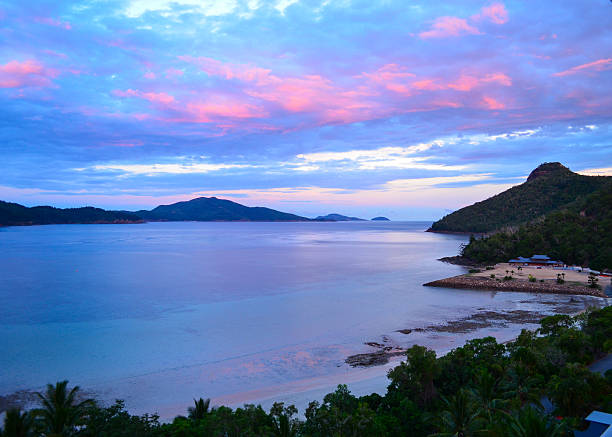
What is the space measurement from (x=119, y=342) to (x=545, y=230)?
79178 mm

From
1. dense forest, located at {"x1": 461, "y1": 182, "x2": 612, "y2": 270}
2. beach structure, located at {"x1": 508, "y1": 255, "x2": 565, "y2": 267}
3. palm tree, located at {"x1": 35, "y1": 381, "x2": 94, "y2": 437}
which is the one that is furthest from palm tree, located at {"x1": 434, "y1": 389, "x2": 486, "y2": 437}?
beach structure, located at {"x1": 508, "y1": 255, "x2": 565, "y2": 267}

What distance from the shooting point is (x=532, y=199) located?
163125 mm

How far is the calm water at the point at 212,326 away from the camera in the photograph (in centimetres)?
2245

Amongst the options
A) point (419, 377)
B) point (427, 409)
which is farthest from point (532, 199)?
point (427, 409)

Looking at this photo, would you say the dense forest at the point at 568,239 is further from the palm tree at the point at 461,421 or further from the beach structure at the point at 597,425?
the palm tree at the point at 461,421

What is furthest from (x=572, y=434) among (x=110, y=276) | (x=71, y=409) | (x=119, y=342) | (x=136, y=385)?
(x=110, y=276)

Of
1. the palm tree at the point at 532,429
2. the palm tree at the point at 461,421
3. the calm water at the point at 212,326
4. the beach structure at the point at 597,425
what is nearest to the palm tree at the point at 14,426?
the calm water at the point at 212,326

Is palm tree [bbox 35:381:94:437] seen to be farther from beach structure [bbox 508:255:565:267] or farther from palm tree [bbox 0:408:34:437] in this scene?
beach structure [bbox 508:255:565:267]

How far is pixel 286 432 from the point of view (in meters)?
12.8

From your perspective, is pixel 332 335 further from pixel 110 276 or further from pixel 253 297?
pixel 110 276

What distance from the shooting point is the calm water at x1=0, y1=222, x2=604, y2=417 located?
22453 millimetres

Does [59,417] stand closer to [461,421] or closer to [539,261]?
[461,421]

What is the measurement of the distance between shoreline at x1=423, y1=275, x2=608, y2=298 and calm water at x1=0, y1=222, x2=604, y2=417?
11.7 ft

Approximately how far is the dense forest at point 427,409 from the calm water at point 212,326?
446 centimetres
